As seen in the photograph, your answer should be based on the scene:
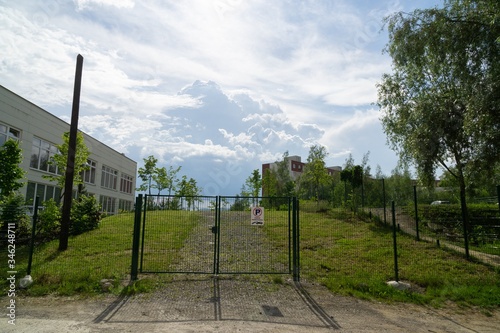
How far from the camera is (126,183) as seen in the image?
1636 inches

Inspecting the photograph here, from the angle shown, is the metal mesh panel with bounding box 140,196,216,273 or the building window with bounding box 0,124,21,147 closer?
the metal mesh panel with bounding box 140,196,216,273

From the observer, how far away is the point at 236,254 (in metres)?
11.0

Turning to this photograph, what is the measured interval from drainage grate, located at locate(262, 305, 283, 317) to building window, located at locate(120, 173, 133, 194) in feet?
115

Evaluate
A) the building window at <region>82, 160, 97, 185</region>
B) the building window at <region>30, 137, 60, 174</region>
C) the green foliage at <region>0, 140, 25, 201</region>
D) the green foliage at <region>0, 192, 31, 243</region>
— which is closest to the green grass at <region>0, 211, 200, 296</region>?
the green foliage at <region>0, 192, 31, 243</region>

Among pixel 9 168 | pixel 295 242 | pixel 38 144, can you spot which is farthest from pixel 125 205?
pixel 295 242

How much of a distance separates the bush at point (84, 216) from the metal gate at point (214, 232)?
6092 millimetres

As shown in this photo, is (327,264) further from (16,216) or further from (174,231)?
(16,216)

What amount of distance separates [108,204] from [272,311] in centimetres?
3213

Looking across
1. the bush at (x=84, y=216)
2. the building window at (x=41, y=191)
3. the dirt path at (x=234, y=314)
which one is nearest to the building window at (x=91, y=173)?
the building window at (x=41, y=191)

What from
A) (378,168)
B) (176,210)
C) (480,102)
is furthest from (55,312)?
(378,168)

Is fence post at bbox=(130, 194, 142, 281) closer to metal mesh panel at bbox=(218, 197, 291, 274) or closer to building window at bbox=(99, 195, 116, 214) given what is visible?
metal mesh panel at bbox=(218, 197, 291, 274)

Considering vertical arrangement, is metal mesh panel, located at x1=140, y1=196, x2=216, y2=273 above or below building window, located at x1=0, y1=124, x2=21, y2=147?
below

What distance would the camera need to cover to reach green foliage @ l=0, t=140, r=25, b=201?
13.8 metres

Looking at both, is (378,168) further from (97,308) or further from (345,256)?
(97,308)
